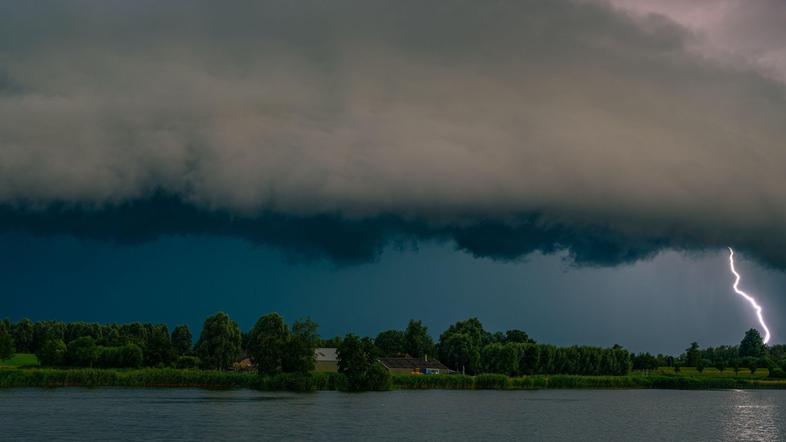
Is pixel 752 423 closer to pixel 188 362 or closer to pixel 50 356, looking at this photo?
pixel 188 362

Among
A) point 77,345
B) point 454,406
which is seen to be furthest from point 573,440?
point 77,345

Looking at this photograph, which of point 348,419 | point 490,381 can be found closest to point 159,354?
point 490,381

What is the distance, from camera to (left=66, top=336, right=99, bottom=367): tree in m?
184

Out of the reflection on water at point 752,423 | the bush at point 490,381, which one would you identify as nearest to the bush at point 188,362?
the bush at point 490,381

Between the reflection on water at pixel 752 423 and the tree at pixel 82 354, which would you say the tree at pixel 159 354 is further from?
the reflection on water at pixel 752 423

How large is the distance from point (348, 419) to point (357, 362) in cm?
5851

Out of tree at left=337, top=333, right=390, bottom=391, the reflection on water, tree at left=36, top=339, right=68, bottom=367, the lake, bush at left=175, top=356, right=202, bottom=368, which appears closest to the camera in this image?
the lake

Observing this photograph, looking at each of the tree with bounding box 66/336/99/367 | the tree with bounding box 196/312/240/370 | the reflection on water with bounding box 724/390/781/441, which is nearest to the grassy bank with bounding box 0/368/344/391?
the tree with bounding box 196/312/240/370

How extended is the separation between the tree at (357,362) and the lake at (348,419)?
56.1ft

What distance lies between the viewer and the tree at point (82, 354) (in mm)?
183500

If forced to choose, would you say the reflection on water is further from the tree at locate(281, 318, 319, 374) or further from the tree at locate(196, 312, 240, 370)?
the tree at locate(196, 312, 240, 370)

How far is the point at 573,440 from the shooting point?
78812 mm

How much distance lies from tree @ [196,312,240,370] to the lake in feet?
183

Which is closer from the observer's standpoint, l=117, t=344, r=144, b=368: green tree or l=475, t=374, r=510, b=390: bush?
l=117, t=344, r=144, b=368: green tree
